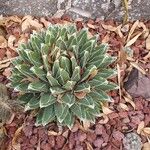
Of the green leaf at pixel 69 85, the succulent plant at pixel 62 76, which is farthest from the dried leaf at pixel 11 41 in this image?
the green leaf at pixel 69 85

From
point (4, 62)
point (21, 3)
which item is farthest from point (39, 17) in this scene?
point (4, 62)

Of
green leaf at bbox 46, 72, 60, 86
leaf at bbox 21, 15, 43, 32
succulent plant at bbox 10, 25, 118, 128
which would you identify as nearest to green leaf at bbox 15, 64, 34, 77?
succulent plant at bbox 10, 25, 118, 128

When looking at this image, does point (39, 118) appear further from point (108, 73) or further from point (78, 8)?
point (78, 8)

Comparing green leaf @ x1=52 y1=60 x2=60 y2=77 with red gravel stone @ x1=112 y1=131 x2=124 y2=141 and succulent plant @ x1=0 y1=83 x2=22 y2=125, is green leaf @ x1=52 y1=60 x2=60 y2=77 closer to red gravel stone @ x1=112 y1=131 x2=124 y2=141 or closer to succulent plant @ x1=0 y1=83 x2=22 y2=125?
succulent plant @ x1=0 y1=83 x2=22 y2=125

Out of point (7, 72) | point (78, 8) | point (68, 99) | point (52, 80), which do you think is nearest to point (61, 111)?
point (68, 99)

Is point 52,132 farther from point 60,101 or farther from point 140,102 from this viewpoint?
point 140,102

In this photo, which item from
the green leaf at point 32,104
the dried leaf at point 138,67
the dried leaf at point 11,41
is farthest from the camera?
the dried leaf at point 11,41

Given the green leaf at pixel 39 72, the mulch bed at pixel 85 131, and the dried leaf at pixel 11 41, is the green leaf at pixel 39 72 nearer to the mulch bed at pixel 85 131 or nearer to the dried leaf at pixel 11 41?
the mulch bed at pixel 85 131
